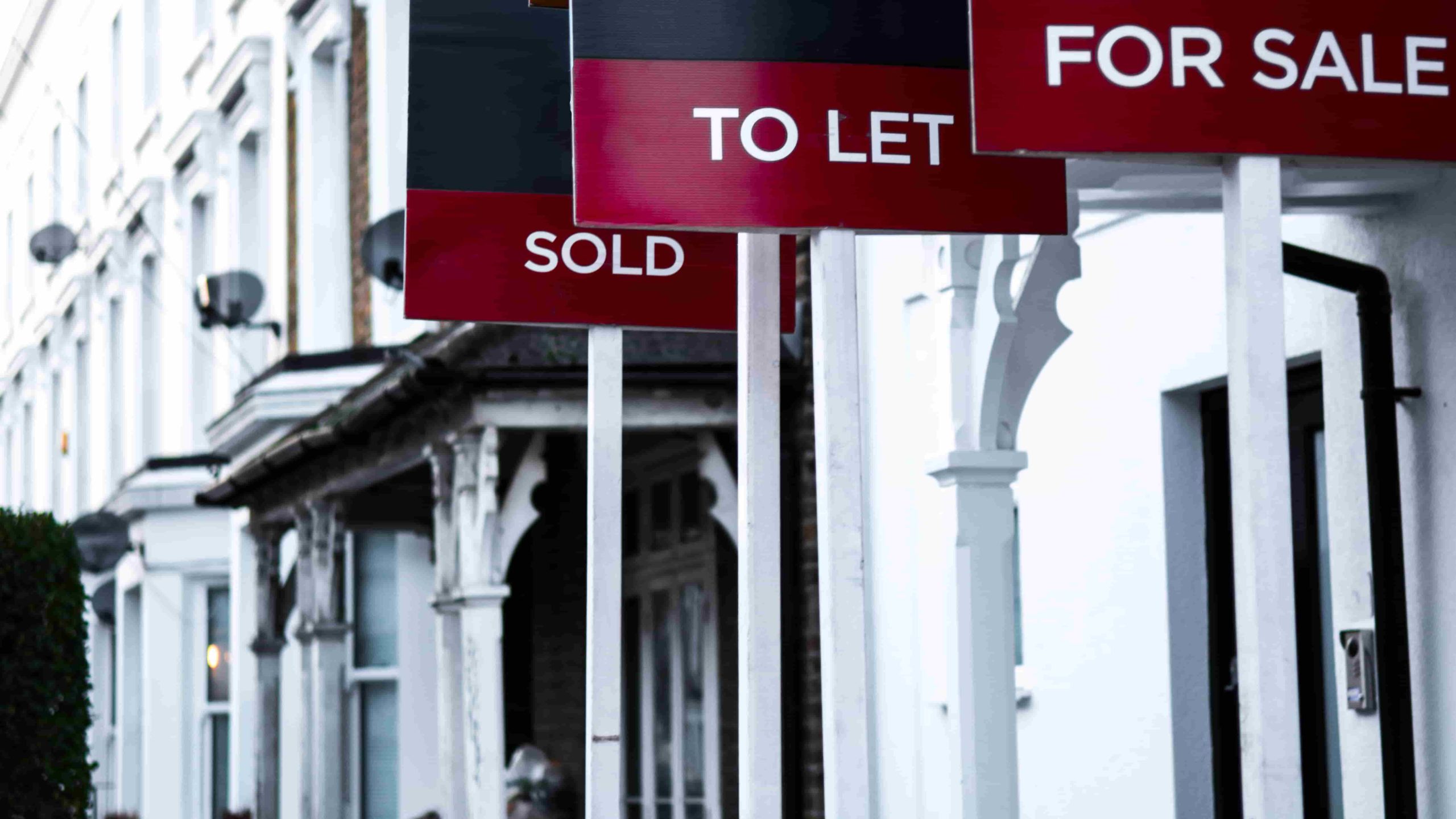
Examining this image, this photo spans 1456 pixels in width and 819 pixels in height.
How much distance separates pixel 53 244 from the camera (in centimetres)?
2267

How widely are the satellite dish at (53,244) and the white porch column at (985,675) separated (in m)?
17.7

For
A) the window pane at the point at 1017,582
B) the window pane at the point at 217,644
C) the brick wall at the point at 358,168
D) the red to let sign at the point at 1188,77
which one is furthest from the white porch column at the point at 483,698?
the window pane at the point at 217,644

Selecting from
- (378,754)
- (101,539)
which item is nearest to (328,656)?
(378,754)

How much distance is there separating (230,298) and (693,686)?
532cm

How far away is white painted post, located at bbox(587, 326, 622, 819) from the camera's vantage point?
561 centimetres

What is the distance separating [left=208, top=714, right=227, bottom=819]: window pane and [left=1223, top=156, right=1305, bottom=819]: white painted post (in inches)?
647

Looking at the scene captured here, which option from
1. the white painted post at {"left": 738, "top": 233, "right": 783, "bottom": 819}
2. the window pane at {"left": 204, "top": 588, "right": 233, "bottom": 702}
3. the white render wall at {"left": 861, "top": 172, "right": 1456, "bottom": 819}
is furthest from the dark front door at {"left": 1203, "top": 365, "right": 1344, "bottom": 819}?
the window pane at {"left": 204, "top": 588, "right": 233, "bottom": 702}

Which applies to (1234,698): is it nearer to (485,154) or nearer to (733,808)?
(485,154)

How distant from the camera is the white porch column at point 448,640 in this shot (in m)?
9.84

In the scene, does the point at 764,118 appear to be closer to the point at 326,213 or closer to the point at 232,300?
the point at 326,213

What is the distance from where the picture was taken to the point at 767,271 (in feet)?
17.1

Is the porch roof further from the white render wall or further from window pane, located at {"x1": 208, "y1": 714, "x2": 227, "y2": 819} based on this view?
window pane, located at {"x1": 208, "y1": 714, "x2": 227, "y2": 819}

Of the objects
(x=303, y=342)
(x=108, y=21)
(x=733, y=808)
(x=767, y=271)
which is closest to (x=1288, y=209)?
(x=767, y=271)

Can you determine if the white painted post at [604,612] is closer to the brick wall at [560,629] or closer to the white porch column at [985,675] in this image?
the white porch column at [985,675]
